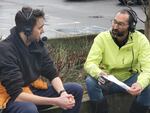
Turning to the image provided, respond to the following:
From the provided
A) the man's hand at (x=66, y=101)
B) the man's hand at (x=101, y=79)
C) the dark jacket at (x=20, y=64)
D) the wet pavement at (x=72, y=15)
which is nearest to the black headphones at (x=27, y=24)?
the dark jacket at (x=20, y=64)

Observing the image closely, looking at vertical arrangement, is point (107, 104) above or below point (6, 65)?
below

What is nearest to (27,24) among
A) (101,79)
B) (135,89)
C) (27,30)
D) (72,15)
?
(27,30)

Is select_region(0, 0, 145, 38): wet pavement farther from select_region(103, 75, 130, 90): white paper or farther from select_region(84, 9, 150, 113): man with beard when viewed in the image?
select_region(103, 75, 130, 90): white paper

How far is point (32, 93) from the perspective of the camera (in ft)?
15.9

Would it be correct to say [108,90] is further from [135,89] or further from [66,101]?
[66,101]

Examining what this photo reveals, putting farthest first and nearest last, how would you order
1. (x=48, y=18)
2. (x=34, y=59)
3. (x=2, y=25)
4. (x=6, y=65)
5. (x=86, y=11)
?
(x=86, y=11), (x=48, y=18), (x=2, y=25), (x=34, y=59), (x=6, y=65)

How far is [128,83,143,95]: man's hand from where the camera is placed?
5254mm

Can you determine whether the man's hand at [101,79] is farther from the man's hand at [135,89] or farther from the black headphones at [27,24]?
the black headphones at [27,24]

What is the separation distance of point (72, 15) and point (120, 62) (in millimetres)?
12080

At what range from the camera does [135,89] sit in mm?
5285

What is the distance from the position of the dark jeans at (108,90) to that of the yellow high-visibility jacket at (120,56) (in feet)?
0.33

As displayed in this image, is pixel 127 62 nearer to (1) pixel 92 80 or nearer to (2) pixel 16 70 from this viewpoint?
(1) pixel 92 80

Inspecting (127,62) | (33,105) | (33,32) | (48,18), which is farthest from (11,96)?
(48,18)

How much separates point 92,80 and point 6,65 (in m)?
1.40
